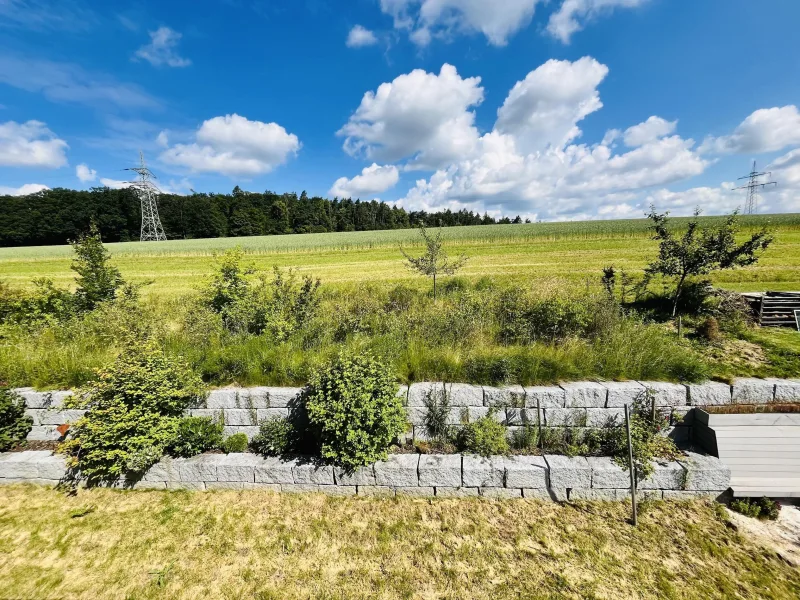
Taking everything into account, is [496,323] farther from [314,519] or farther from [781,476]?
[314,519]

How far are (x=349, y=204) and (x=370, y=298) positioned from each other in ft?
273

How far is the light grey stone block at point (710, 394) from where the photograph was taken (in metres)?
4.24

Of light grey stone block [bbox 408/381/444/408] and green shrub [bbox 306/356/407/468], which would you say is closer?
green shrub [bbox 306/356/407/468]

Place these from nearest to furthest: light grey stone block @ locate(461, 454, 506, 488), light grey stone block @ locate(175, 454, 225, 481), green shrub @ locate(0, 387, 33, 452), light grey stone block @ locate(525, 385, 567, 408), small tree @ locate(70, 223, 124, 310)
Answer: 1. light grey stone block @ locate(461, 454, 506, 488)
2. light grey stone block @ locate(175, 454, 225, 481)
3. light grey stone block @ locate(525, 385, 567, 408)
4. green shrub @ locate(0, 387, 33, 452)
5. small tree @ locate(70, 223, 124, 310)

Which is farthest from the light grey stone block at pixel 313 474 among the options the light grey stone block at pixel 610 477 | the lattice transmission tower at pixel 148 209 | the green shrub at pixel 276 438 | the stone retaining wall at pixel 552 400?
the lattice transmission tower at pixel 148 209

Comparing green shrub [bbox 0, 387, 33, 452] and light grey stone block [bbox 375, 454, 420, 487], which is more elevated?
green shrub [bbox 0, 387, 33, 452]

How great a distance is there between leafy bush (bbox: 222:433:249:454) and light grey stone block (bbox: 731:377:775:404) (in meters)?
6.51

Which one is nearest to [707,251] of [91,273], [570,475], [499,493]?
[570,475]

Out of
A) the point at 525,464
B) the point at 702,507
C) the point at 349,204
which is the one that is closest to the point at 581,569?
the point at 525,464

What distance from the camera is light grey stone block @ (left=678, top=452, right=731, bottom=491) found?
3670 mm

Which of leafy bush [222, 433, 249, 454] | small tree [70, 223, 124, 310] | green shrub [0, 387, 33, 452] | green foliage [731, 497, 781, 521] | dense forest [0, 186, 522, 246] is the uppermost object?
dense forest [0, 186, 522, 246]

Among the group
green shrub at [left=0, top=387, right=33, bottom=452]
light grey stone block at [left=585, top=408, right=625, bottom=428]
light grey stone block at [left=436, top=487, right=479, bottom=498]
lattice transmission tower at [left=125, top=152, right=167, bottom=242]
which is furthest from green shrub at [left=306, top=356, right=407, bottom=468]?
lattice transmission tower at [left=125, top=152, right=167, bottom=242]

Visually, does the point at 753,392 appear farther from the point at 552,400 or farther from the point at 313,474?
the point at 313,474

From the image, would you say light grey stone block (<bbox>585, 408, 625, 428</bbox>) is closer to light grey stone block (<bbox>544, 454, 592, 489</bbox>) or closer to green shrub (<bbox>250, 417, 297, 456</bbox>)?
light grey stone block (<bbox>544, 454, 592, 489</bbox>)
